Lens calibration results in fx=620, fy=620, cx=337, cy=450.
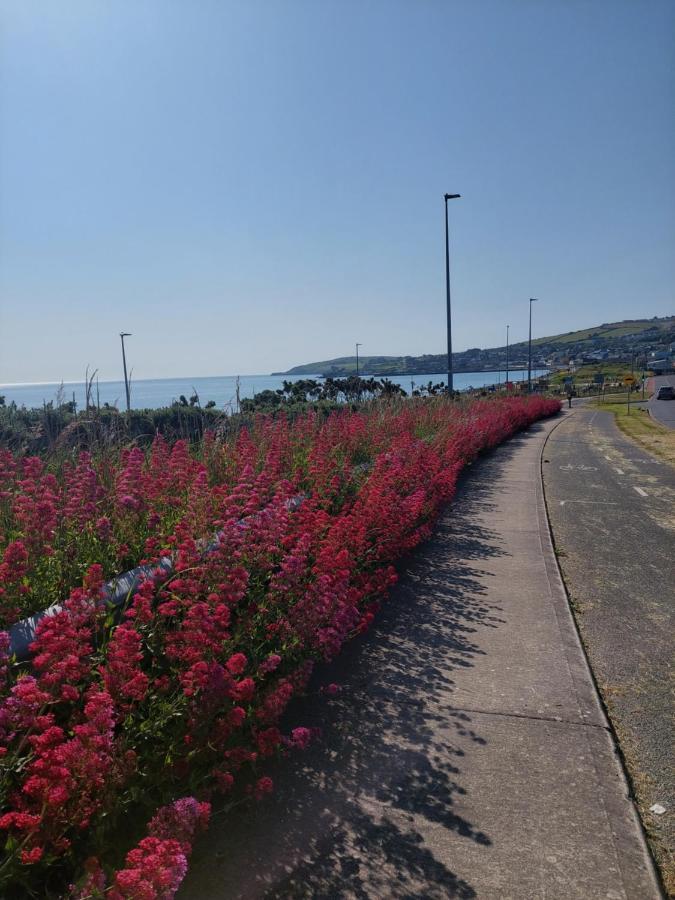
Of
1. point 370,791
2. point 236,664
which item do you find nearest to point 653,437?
point 370,791

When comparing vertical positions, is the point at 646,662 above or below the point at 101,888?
below

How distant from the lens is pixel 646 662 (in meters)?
4.50

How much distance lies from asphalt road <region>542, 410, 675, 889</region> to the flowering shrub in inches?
66.4

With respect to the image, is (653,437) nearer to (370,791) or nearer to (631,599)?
(631,599)

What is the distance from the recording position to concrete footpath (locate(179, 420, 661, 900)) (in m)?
2.54

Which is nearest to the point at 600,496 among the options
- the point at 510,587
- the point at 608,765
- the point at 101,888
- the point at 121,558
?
the point at 510,587

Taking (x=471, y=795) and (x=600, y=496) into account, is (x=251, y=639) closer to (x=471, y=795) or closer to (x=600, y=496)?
(x=471, y=795)

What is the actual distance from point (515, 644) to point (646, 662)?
0.91 m

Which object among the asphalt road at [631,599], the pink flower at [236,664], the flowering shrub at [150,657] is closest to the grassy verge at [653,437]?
the asphalt road at [631,599]

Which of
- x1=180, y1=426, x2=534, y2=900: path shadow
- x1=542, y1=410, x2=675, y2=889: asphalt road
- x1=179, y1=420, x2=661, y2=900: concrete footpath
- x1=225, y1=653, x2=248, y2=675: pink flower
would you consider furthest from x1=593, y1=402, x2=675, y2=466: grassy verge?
x1=225, y1=653, x2=248, y2=675: pink flower

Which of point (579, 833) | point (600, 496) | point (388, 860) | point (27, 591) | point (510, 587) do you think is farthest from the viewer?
point (600, 496)

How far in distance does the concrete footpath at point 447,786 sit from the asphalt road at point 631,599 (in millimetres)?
136

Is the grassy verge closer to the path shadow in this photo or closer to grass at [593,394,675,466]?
grass at [593,394,675,466]

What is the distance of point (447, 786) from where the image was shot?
3092 millimetres
